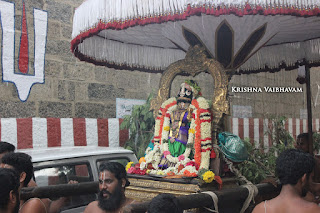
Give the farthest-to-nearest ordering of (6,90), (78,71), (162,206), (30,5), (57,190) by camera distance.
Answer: (78,71) → (30,5) → (6,90) → (57,190) → (162,206)

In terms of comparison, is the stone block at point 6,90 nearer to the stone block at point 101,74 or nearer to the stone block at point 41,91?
the stone block at point 41,91

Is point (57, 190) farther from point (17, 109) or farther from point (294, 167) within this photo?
point (17, 109)

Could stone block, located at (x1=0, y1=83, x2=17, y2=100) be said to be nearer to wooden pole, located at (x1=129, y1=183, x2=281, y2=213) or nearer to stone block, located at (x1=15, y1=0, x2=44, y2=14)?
stone block, located at (x1=15, y1=0, x2=44, y2=14)

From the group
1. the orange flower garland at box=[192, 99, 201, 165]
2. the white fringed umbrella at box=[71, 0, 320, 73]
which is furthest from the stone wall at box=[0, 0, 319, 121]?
the orange flower garland at box=[192, 99, 201, 165]

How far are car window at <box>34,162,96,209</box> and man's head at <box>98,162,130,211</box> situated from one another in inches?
54.5

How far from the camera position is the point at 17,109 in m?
6.12

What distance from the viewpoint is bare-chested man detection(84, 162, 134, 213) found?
321cm

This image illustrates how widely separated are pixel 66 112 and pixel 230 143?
367cm

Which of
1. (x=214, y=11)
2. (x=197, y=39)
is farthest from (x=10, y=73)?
(x=214, y=11)

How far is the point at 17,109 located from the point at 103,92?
1820 mm

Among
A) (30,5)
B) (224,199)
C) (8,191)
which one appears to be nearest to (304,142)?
(224,199)

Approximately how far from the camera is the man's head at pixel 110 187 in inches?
126

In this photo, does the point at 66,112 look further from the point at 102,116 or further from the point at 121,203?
the point at 121,203

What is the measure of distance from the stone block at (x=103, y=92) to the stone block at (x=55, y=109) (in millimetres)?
555
